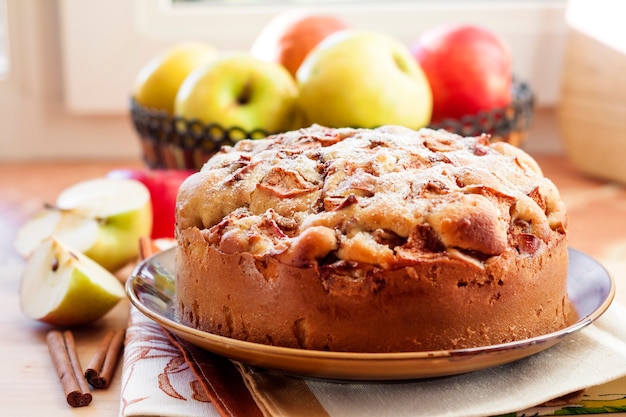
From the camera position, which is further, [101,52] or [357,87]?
[101,52]

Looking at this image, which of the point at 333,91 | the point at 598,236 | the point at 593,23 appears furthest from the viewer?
the point at 593,23

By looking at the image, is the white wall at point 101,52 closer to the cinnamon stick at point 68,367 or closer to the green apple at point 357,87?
the green apple at point 357,87

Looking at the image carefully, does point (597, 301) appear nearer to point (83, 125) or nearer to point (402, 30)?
point (402, 30)

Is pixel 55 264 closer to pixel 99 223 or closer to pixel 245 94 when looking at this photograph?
pixel 99 223

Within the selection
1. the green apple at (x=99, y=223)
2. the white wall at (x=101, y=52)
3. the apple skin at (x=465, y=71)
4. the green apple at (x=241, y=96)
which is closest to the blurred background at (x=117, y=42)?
the white wall at (x=101, y=52)

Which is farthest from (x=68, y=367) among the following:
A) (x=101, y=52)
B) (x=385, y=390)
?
(x=101, y=52)

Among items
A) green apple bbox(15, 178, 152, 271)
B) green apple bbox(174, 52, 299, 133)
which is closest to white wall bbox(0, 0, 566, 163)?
green apple bbox(174, 52, 299, 133)

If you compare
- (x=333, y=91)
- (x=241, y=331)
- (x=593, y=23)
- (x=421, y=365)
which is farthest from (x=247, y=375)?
(x=593, y=23)
